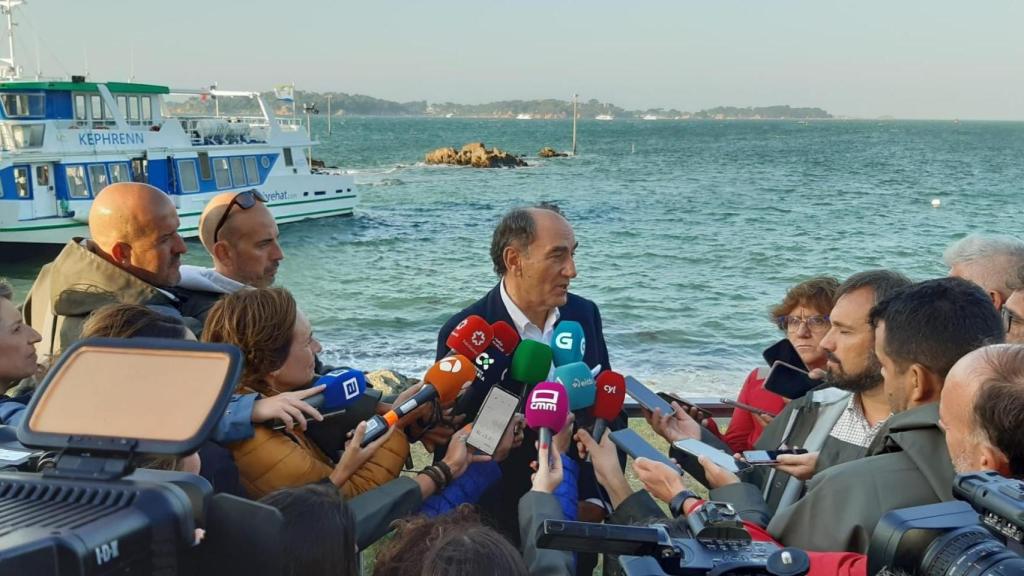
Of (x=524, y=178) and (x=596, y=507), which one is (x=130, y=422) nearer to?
(x=596, y=507)

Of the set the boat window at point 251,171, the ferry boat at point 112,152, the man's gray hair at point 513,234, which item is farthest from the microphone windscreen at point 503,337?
the boat window at point 251,171

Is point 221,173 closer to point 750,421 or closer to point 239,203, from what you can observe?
point 239,203

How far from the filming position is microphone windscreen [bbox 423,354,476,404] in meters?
3.11

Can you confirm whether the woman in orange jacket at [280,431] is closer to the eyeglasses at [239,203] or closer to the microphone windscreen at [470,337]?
the microphone windscreen at [470,337]

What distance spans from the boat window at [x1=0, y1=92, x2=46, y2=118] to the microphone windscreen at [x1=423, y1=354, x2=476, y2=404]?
23088mm

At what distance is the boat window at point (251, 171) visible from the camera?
2883cm

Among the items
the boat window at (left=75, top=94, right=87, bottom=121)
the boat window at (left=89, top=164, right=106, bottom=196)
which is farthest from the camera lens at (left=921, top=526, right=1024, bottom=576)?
the boat window at (left=75, top=94, right=87, bottom=121)

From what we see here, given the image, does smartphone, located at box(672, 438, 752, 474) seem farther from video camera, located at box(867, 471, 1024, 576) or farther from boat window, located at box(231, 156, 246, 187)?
boat window, located at box(231, 156, 246, 187)

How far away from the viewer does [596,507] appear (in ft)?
11.5

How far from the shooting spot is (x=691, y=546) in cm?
192

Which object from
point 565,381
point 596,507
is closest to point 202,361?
point 565,381

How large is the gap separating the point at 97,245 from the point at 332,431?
164 cm

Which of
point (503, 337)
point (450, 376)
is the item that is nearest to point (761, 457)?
point (450, 376)

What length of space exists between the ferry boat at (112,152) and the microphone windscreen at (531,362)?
22145mm
